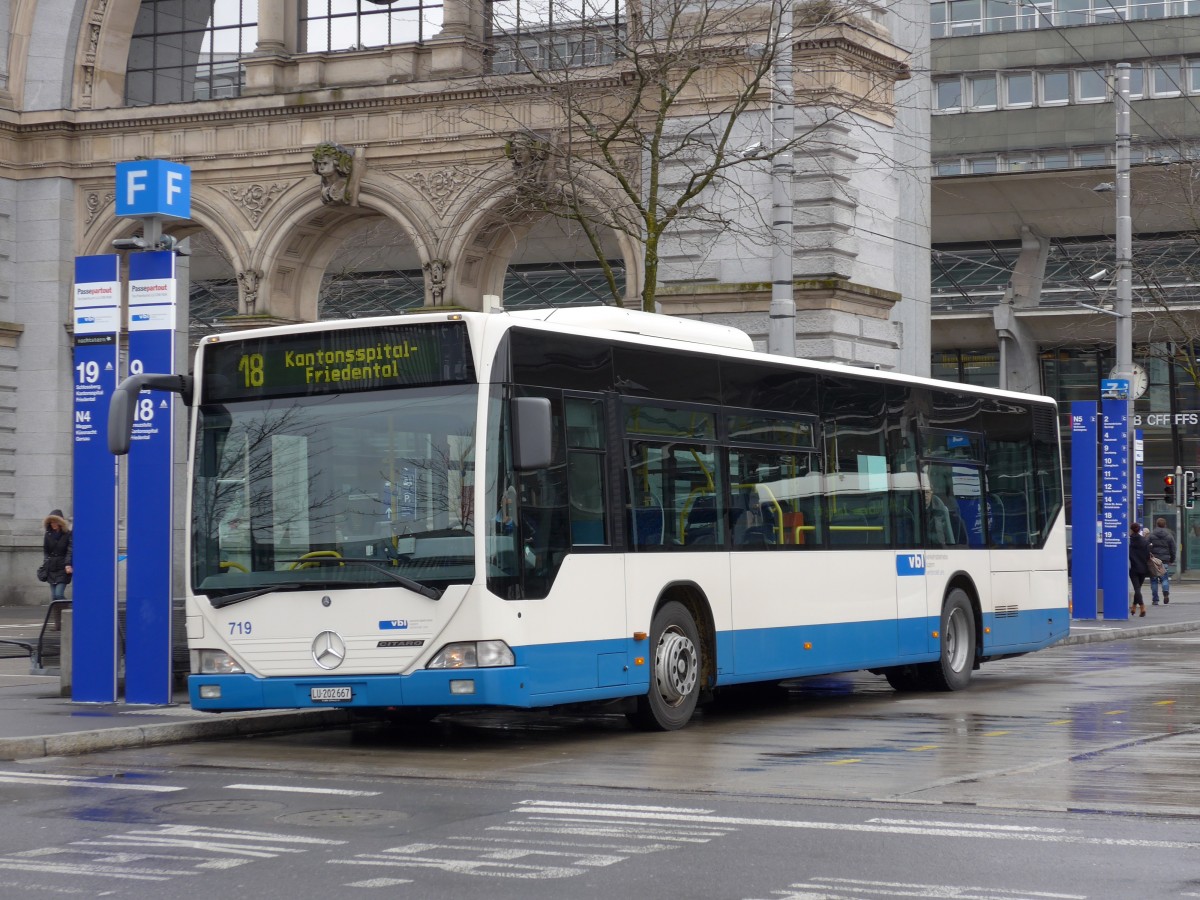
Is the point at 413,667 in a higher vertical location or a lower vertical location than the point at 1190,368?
lower

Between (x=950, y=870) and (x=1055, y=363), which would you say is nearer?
(x=950, y=870)

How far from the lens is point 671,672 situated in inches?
554

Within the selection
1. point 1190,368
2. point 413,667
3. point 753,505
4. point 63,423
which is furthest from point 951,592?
point 1190,368

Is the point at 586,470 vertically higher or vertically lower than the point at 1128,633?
higher

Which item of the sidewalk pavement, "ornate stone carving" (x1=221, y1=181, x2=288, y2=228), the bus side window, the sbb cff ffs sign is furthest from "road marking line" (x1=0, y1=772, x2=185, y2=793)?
"ornate stone carving" (x1=221, y1=181, x2=288, y2=228)

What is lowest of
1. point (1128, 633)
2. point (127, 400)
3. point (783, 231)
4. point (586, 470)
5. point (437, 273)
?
point (1128, 633)

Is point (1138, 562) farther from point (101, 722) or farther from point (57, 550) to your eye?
point (101, 722)

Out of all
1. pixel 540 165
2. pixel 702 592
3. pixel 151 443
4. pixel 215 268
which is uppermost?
pixel 215 268

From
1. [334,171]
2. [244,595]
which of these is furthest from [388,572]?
[334,171]

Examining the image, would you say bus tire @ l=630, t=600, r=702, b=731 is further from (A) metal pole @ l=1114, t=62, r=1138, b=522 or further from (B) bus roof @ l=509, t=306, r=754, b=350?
(A) metal pole @ l=1114, t=62, r=1138, b=522

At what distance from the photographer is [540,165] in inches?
1015

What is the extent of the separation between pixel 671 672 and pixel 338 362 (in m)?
3.32

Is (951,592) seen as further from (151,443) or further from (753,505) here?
(151,443)

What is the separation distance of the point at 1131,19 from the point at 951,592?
43.2m
